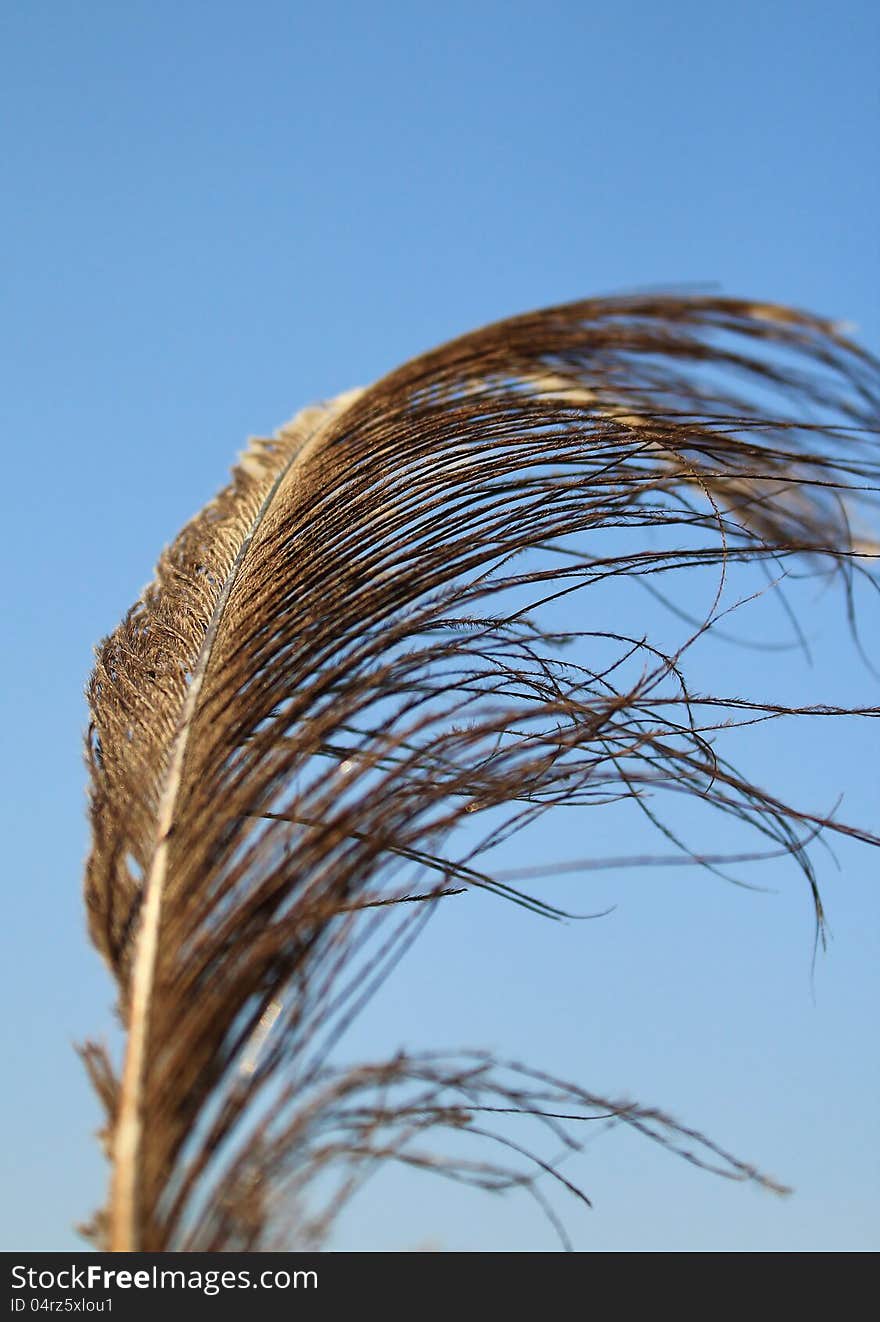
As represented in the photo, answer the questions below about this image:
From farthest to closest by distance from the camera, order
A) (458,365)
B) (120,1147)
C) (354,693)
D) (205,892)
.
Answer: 1. (458,365)
2. (354,693)
3. (205,892)
4. (120,1147)

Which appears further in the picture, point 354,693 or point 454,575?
point 454,575

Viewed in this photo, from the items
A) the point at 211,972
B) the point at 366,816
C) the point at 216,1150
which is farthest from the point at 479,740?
the point at 216,1150

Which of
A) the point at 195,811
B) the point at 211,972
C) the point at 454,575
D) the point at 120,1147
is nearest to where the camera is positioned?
the point at 120,1147

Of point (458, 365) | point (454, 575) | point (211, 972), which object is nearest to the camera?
point (211, 972)

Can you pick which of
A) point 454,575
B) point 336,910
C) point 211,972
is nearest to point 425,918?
point 336,910

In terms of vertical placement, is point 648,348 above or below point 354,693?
above

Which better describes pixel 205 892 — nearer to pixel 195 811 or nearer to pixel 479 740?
pixel 195 811

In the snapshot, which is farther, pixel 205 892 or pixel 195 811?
pixel 195 811

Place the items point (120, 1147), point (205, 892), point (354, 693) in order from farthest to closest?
point (354, 693)
point (205, 892)
point (120, 1147)
